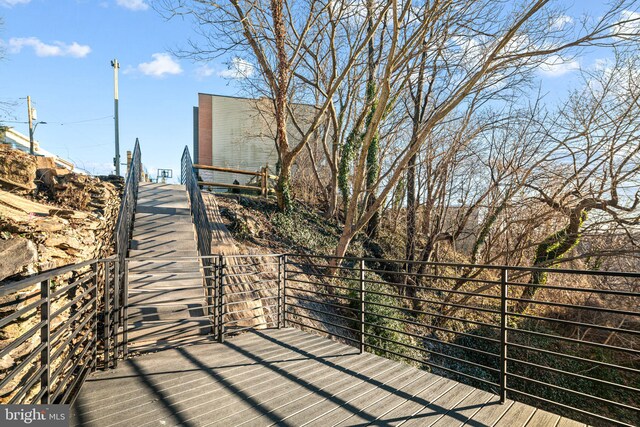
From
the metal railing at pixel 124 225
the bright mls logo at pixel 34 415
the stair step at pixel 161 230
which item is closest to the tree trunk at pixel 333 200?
the stair step at pixel 161 230

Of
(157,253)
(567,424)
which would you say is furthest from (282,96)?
(567,424)

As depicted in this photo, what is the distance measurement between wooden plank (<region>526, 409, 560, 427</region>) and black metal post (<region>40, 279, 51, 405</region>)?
3.31 meters

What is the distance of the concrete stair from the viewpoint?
14.4 ft

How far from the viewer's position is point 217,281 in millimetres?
4512

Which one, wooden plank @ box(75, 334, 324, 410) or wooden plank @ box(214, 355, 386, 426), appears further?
wooden plank @ box(75, 334, 324, 410)

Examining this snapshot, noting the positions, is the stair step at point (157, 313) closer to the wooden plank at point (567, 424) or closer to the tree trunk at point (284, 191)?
the wooden plank at point (567, 424)

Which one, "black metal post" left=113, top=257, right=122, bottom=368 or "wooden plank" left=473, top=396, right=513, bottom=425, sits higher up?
"black metal post" left=113, top=257, right=122, bottom=368

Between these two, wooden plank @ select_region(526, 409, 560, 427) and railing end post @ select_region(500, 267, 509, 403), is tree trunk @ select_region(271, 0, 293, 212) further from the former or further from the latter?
wooden plank @ select_region(526, 409, 560, 427)

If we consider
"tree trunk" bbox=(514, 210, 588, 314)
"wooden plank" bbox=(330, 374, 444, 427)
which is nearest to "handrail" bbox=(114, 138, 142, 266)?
"wooden plank" bbox=(330, 374, 444, 427)

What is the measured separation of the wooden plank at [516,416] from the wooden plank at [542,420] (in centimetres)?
3

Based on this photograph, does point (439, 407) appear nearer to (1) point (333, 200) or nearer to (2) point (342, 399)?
(2) point (342, 399)

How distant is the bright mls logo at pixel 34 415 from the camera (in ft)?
6.56

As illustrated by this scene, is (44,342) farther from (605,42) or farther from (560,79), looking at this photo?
(560,79)

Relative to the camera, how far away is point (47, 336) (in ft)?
6.80
